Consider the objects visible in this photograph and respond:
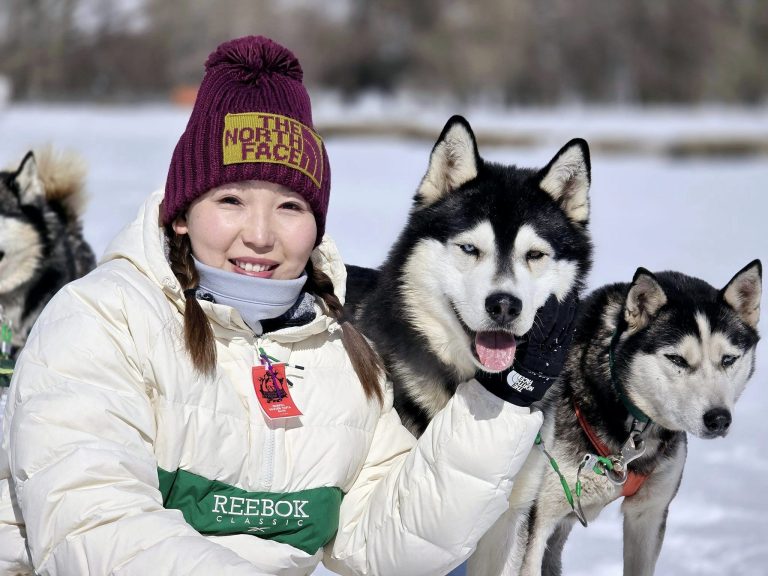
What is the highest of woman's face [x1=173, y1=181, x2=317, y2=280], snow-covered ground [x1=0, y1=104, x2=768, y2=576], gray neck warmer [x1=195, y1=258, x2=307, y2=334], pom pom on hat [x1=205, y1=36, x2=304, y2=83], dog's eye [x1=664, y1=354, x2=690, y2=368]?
pom pom on hat [x1=205, y1=36, x2=304, y2=83]

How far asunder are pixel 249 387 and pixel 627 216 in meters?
8.94

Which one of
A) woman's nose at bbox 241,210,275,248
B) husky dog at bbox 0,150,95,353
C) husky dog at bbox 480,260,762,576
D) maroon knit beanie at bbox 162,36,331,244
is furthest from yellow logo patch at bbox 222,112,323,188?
husky dog at bbox 0,150,95,353

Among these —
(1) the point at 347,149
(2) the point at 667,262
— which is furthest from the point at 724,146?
(2) the point at 667,262

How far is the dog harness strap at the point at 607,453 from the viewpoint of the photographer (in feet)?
7.66

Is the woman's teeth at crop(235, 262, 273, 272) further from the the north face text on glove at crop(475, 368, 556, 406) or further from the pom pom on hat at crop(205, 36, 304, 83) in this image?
the the north face text on glove at crop(475, 368, 556, 406)

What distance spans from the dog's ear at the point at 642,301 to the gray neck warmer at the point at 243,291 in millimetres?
1039

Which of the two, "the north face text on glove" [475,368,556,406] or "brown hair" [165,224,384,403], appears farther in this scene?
"the north face text on glove" [475,368,556,406]

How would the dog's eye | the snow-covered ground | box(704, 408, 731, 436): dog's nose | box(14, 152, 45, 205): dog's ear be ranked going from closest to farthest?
1. box(704, 408, 731, 436): dog's nose
2. the dog's eye
3. the snow-covered ground
4. box(14, 152, 45, 205): dog's ear

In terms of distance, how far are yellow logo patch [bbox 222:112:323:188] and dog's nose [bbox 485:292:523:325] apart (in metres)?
0.43

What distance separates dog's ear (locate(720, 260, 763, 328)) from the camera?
7.84 ft

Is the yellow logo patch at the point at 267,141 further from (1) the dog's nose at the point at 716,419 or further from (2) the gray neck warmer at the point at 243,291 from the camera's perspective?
(1) the dog's nose at the point at 716,419

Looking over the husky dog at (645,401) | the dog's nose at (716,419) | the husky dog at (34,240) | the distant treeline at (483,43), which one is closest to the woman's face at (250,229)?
the husky dog at (645,401)

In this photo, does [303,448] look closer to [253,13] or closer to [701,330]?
[701,330]

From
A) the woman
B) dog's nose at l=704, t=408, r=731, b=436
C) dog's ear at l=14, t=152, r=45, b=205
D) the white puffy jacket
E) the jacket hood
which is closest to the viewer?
the white puffy jacket
